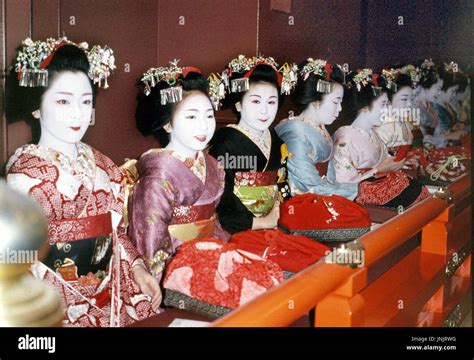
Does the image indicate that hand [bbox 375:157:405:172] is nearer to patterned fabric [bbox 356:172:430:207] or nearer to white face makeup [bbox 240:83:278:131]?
patterned fabric [bbox 356:172:430:207]

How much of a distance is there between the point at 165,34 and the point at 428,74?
2.54m

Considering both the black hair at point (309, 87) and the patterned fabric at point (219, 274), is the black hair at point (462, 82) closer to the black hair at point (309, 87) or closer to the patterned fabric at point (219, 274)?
the black hair at point (309, 87)

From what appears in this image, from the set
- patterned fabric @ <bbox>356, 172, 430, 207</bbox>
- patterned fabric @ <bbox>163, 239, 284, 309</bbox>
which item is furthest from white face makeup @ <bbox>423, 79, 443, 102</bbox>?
patterned fabric @ <bbox>163, 239, 284, 309</bbox>

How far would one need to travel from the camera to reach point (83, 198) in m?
1.67

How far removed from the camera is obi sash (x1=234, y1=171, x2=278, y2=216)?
2.44 metres

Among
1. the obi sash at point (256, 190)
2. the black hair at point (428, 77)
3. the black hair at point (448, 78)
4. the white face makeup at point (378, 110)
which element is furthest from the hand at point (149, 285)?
the black hair at point (448, 78)

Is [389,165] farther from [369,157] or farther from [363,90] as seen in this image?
[363,90]

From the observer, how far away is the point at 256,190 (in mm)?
2479

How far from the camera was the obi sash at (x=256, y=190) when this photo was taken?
2.44m

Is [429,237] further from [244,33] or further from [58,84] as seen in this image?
[58,84]

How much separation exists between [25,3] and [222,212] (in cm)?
109

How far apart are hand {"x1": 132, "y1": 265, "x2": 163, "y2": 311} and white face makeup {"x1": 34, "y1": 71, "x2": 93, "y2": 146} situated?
0.47 m

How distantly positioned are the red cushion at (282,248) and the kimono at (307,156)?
88cm

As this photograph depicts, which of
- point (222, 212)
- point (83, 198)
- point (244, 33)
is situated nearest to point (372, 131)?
point (244, 33)
